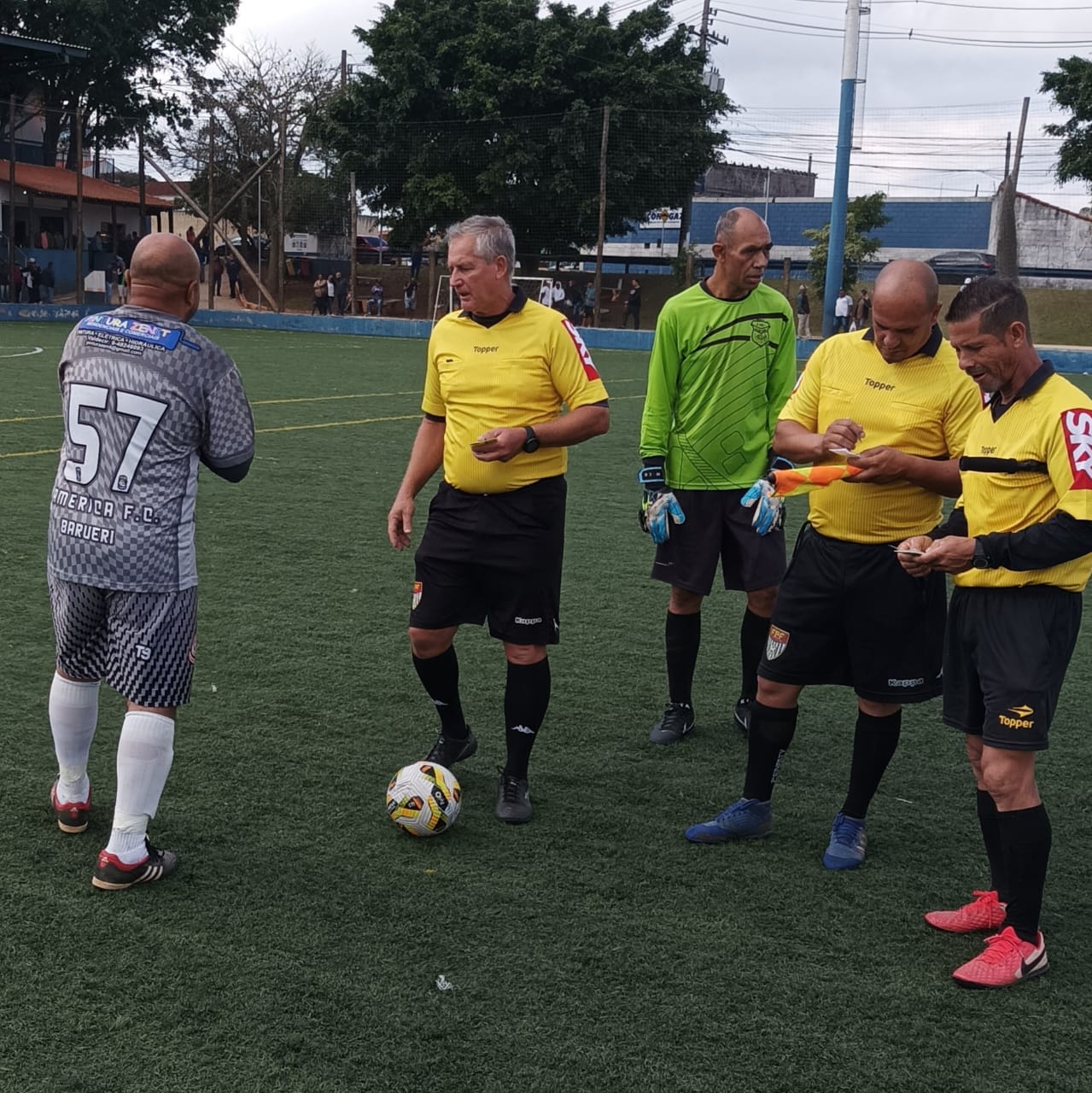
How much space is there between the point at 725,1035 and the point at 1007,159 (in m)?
47.5

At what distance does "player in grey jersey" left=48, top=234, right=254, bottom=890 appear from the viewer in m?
3.42

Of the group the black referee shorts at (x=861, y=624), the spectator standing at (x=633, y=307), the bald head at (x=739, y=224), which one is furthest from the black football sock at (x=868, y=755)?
the spectator standing at (x=633, y=307)

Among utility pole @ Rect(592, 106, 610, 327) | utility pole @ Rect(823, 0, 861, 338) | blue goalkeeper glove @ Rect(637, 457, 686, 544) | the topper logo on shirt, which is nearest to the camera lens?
the topper logo on shirt

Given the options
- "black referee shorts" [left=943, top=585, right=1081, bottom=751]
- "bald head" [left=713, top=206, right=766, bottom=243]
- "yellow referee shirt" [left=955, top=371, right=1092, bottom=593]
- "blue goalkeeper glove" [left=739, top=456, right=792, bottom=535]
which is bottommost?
"black referee shorts" [left=943, top=585, right=1081, bottom=751]

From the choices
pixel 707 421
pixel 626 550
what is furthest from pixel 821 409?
pixel 626 550

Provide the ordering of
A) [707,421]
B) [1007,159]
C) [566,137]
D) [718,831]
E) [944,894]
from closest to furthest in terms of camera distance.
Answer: [944,894] → [718,831] → [707,421] → [566,137] → [1007,159]

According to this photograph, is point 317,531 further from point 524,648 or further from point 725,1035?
point 725,1035

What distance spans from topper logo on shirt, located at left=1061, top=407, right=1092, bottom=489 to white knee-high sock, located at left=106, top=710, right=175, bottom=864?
259 centimetres

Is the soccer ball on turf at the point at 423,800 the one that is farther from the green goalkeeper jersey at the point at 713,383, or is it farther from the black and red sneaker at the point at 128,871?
the green goalkeeper jersey at the point at 713,383

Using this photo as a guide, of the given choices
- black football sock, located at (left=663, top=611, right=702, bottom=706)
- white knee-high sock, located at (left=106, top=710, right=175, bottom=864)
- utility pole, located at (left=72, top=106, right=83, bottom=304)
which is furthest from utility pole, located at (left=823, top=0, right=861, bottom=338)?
utility pole, located at (left=72, top=106, right=83, bottom=304)

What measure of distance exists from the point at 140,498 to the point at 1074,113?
1572 inches

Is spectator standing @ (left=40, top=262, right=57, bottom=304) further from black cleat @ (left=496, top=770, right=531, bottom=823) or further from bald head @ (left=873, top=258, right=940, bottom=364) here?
bald head @ (left=873, top=258, right=940, bottom=364)

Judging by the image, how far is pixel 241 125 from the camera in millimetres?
45719

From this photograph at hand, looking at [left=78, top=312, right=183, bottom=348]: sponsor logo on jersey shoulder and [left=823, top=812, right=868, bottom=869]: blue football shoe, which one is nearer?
[left=78, top=312, right=183, bottom=348]: sponsor logo on jersey shoulder
